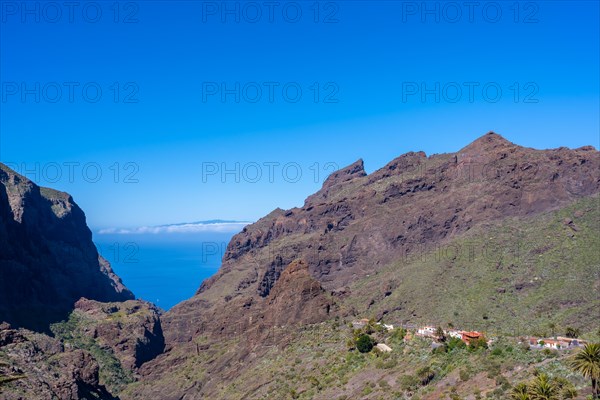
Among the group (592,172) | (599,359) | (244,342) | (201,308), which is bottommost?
(599,359)

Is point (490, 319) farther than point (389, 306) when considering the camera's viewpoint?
No

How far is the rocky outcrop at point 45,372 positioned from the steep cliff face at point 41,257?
32.5 m

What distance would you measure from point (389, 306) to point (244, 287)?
6161 cm

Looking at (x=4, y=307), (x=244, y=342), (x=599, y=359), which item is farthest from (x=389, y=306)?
(x=599, y=359)

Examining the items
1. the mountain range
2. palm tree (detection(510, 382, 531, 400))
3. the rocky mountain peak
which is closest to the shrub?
the mountain range

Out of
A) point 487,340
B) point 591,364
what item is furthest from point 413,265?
point 591,364

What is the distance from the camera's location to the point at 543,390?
121 feet

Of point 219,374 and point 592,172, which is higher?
point 592,172

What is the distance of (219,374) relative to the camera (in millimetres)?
97250

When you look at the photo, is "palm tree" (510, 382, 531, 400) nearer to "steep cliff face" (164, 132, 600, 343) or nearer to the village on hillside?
the village on hillside

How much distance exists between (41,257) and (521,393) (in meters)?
128

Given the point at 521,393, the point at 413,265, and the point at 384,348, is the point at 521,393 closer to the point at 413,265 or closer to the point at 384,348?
the point at 384,348

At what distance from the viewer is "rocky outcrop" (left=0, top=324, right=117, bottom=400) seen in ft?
204

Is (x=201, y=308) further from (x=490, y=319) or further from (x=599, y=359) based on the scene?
(x=599, y=359)
